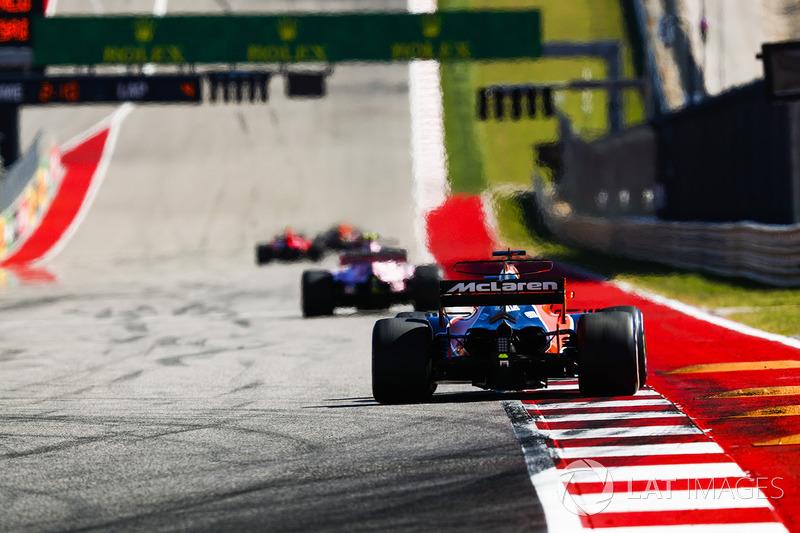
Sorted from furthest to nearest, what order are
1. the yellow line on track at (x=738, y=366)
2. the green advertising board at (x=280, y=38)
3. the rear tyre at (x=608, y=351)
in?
the green advertising board at (x=280, y=38), the yellow line on track at (x=738, y=366), the rear tyre at (x=608, y=351)

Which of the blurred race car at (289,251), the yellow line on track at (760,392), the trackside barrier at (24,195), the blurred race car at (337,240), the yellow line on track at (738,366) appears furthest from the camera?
the trackside barrier at (24,195)

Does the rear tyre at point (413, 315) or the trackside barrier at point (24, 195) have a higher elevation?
the trackside barrier at point (24, 195)

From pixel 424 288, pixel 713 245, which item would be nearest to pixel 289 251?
pixel 713 245

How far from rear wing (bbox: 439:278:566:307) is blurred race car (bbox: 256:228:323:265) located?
30733mm

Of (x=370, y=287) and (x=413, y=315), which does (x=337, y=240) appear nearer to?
(x=370, y=287)

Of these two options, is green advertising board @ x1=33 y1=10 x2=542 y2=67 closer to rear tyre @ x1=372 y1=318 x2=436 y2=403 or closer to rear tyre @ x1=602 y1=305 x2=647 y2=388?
rear tyre @ x1=602 y1=305 x2=647 y2=388

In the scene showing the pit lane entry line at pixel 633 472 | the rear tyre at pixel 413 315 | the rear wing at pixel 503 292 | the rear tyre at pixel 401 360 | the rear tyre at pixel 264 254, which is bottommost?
the rear tyre at pixel 264 254

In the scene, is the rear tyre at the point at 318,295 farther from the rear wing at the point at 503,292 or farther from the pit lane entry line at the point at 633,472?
the pit lane entry line at the point at 633,472

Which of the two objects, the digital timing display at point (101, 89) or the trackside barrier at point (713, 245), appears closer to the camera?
the trackside barrier at point (713, 245)

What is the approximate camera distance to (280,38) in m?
46.7

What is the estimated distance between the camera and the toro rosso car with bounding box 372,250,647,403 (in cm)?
1085

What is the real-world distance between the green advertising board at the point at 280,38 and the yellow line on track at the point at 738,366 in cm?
3351

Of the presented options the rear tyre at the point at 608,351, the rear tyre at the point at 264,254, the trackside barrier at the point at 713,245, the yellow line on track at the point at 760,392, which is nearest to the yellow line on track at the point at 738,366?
the yellow line on track at the point at 760,392

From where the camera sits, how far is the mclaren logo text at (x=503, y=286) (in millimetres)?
11180
